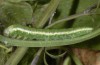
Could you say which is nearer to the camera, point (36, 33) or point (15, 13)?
point (36, 33)

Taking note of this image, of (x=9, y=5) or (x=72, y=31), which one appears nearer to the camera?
(x=72, y=31)

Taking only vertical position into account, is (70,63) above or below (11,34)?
below

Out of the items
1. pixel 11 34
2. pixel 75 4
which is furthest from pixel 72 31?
pixel 75 4

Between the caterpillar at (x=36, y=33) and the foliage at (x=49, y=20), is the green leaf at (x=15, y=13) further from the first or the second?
the caterpillar at (x=36, y=33)

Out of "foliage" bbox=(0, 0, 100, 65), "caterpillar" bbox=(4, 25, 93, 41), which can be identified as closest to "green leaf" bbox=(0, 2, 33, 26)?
"foliage" bbox=(0, 0, 100, 65)

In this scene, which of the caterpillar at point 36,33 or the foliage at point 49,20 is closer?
the caterpillar at point 36,33

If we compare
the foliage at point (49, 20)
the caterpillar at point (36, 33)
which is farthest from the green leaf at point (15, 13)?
the caterpillar at point (36, 33)

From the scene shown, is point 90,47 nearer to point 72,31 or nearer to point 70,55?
point 70,55

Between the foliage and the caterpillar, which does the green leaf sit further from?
the caterpillar

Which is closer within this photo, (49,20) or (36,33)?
(36,33)
